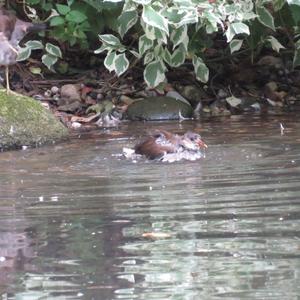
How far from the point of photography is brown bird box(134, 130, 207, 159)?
254 inches

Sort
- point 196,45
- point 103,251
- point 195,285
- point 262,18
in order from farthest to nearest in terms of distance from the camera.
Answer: point 196,45 < point 262,18 < point 103,251 < point 195,285

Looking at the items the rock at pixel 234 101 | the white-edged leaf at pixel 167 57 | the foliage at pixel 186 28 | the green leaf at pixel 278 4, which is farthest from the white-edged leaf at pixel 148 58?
the green leaf at pixel 278 4

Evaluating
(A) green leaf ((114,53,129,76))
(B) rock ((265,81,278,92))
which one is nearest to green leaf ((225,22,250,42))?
(A) green leaf ((114,53,129,76))

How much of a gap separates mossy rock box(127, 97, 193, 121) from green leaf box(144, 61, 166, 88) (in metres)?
0.23

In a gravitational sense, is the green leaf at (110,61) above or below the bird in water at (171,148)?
below

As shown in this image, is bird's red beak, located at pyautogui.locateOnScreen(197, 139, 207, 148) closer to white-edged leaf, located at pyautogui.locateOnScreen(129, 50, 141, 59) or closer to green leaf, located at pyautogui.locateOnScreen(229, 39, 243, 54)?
white-edged leaf, located at pyautogui.locateOnScreen(129, 50, 141, 59)

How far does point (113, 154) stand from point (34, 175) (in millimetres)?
989

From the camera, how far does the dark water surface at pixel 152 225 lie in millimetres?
3336

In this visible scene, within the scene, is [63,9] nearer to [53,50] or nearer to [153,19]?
[53,50]

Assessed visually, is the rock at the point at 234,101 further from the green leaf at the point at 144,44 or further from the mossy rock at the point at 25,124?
the mossy rock at the point at 25,124

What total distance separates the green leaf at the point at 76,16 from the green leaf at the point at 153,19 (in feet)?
5.39

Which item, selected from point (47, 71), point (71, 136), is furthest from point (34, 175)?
point (47, 71)

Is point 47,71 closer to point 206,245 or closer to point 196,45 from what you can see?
point 196,45

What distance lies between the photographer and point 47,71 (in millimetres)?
10719
